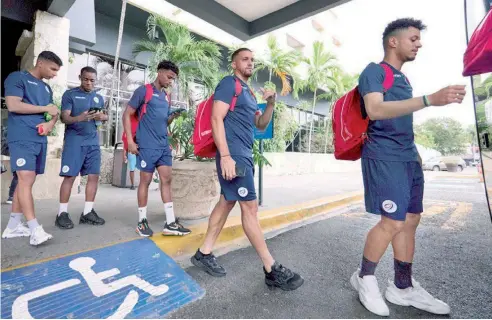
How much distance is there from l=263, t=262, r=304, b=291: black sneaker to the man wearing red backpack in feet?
1.53

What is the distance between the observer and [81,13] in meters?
6.50

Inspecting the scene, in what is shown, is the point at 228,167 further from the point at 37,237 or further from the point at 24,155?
the point at 24,155

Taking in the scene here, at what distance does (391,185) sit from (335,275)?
3.46 feet

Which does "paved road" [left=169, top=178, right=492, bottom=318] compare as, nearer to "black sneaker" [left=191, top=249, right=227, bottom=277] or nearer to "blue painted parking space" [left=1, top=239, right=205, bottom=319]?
"black sneaker" [left=191, top=249, right=227, bottom=277]

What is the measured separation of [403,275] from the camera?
2.04m

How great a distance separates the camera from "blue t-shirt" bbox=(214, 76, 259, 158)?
7.52 feet

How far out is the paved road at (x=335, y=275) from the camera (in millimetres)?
1902

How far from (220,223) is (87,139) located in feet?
6.92

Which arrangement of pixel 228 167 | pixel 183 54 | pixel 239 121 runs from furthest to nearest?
1. pixel 183 54
2. pixel 239 121
3. pixel 228 167

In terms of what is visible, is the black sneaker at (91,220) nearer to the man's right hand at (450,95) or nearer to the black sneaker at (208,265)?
the black sneaker at (208,265)

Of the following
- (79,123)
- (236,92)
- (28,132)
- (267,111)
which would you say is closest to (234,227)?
(267,111)

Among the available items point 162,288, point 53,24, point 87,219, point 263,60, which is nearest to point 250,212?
point 162,288

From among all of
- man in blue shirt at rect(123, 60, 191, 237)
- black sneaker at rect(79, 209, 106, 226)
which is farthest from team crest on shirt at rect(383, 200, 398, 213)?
black sneaker at rect(79, 209, 106, 226)

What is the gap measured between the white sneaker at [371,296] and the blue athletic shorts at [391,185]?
1.62 ft
